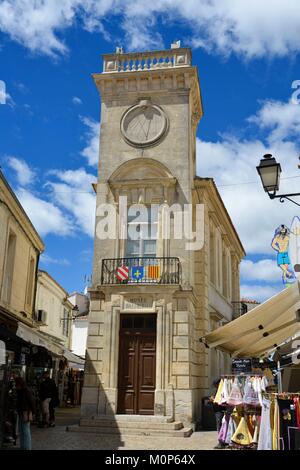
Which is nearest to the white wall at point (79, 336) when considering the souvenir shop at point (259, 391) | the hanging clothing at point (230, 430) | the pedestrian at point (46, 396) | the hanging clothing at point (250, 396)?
the pedestrian at point (46, 396)

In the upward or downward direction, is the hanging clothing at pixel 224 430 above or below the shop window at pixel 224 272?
below

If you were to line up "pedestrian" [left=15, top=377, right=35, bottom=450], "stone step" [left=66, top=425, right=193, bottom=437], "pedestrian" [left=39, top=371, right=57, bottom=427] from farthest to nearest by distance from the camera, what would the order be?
"pedestrian" [left=39, top=371, right=57, bottom=427]
"stone step" [left=66, top=425, right=193, bottom=437]
"pedestrian" [left=15, top=377, right=35, bottom=450]

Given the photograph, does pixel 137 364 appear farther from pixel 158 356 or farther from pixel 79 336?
pixel 79 336

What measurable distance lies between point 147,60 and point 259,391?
41.5 ft

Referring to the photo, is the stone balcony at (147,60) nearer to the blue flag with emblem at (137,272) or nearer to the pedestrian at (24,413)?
the blue flag with emblem at (137,272)

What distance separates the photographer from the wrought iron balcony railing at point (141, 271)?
15.1m

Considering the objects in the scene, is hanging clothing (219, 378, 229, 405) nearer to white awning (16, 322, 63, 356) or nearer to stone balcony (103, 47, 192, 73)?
white awning (16, 322, 63, 356)

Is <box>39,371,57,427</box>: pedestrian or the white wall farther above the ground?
the white wall

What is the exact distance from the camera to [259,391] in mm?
9266

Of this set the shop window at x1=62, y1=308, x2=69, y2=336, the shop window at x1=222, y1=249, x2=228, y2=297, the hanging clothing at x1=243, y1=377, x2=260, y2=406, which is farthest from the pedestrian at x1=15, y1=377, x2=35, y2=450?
the shop window at x1=62, y1=308, x2=69, y2=336

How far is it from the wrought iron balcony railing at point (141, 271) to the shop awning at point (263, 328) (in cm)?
487

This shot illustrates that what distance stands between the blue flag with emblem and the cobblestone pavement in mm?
4606

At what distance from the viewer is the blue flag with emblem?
49.6 ft
